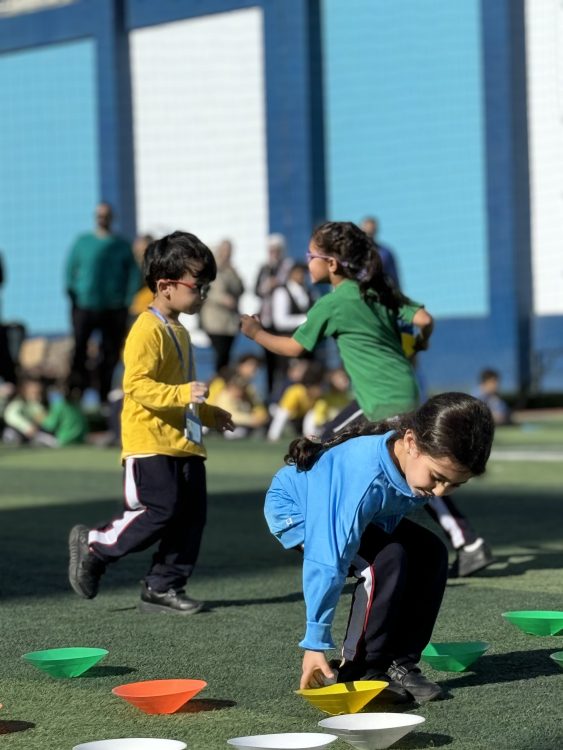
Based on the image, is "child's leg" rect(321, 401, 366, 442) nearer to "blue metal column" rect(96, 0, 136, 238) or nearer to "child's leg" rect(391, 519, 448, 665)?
"child's leg" rect(391, 519, 448, 665)

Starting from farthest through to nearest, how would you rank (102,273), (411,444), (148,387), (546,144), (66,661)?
(546,144)
(102,273)
(148,387)
(66,661)
(411,444)

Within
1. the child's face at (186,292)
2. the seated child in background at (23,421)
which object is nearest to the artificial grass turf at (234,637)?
the child's face at (186,292)

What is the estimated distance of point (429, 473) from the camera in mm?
3473

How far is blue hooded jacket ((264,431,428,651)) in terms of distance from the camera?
139 inches

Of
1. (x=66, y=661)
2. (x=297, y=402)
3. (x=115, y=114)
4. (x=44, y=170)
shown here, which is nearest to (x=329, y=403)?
(x=297, y=402)

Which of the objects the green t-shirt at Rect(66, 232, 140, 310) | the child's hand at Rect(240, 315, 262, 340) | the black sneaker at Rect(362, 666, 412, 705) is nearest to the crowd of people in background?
the green t-shirt at Rect(66, 232, 140, 310)

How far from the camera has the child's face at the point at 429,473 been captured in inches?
135

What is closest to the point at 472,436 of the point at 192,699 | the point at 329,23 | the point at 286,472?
the point at 286,472

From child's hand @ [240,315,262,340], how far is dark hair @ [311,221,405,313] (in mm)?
515

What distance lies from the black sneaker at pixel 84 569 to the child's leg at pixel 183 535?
19cm

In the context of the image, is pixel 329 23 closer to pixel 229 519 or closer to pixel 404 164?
pixel 404 164

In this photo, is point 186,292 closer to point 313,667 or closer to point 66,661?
point 66,661

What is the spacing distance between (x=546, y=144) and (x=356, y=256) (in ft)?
53.9

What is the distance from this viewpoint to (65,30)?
25.5 m
